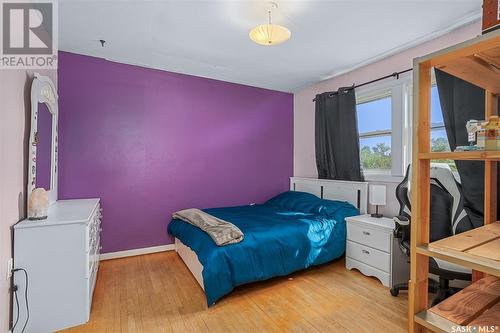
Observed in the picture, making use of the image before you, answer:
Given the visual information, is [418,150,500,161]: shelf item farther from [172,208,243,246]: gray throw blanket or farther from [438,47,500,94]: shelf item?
[172,208,243,246]: gray throw blanket

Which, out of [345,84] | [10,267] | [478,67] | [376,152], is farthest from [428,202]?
[345,84]

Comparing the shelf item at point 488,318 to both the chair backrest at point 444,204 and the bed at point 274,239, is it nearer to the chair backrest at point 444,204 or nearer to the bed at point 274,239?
the chair backrest at point 444,204

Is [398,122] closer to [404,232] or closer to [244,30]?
[404,232]

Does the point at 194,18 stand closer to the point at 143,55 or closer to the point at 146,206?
the point at 143,55

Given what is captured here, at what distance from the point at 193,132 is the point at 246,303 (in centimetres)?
241

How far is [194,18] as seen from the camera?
2295mm

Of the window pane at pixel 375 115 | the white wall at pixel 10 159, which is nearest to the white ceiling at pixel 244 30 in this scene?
the window pane at pixel 375 115

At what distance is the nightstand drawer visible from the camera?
99.1 inches

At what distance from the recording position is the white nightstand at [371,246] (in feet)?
8.21

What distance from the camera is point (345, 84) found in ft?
11.9

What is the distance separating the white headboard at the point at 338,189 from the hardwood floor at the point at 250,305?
93 centimetres

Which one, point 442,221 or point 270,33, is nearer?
point 442,221

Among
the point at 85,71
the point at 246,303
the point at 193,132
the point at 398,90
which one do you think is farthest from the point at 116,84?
the point at 398,90

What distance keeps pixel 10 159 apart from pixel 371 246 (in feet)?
10.4
